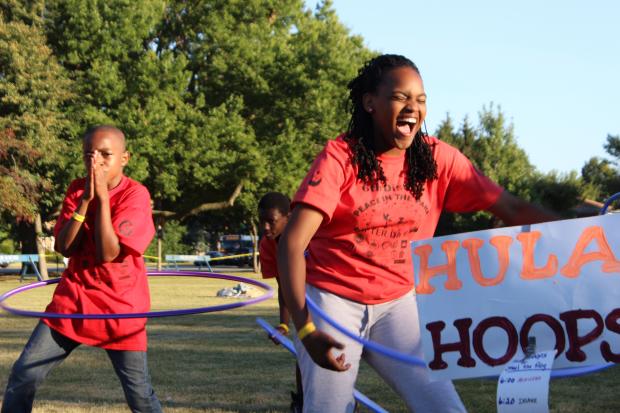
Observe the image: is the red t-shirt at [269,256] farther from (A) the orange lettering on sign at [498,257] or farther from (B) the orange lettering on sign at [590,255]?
(B) the orange lettering on sign at [590,255]

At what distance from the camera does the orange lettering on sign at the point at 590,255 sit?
3676mm

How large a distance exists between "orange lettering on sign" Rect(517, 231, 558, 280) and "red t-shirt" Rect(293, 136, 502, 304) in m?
0.58

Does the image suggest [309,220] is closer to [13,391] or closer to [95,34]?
[13,391]

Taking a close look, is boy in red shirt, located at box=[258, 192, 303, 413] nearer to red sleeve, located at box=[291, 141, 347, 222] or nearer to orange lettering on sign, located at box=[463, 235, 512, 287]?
red sleeve, located at box=[291, 141, 347, 222]

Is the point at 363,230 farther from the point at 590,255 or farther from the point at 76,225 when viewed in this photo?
the point at 76,225

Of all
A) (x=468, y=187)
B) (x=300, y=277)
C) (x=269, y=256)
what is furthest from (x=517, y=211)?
(x=269, y=256)

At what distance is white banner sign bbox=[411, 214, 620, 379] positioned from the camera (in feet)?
11.9

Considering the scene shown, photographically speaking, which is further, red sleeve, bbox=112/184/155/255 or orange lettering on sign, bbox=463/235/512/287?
red sleeve, bbox=112/184/155/255

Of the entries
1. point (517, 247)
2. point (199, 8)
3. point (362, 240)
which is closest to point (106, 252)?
point (362, 240)

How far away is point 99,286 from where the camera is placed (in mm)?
5566

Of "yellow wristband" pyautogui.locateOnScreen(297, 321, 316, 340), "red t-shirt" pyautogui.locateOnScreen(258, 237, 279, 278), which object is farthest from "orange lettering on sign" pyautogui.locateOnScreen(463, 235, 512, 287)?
"red t-shirt" pyautogui.locateOnScreen(258, 237, 279, 278)

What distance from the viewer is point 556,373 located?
3832 mm

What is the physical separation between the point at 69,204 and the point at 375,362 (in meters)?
2.38

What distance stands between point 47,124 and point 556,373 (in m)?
33.0
